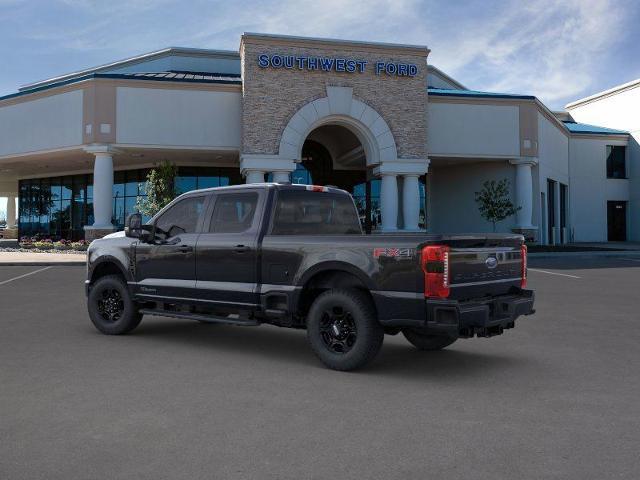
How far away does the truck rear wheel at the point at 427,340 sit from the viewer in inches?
287

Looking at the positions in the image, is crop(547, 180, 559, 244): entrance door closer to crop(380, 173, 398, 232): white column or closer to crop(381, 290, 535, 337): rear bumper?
crop(380, 173, 398, 232): white column

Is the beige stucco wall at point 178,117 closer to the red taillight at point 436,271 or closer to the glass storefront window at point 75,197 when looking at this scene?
the glass storefront window at point 75,197

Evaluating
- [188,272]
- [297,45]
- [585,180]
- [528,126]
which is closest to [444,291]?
[188,272]

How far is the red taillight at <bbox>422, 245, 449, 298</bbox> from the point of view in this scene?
5758mm

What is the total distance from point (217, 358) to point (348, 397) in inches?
86.1

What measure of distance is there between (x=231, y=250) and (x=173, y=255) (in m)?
1.06

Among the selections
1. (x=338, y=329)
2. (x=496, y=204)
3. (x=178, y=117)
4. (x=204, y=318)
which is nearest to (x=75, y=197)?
(x=178, y=117)

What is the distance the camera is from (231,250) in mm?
7309

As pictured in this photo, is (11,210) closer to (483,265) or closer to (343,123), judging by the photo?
(343,123)

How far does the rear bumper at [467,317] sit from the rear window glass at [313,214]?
1.89 metres

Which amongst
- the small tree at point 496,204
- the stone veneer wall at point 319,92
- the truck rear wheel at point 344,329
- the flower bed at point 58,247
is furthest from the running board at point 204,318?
the small tree at point 496,204

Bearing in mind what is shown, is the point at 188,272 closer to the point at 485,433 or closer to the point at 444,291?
the point at 444,291

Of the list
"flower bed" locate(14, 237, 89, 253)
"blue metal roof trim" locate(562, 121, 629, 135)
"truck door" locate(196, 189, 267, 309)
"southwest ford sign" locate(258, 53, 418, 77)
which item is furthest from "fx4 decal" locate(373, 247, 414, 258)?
"blue metal roof trim" locate(562, 121, 629, 135)

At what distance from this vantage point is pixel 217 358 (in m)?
7.00
